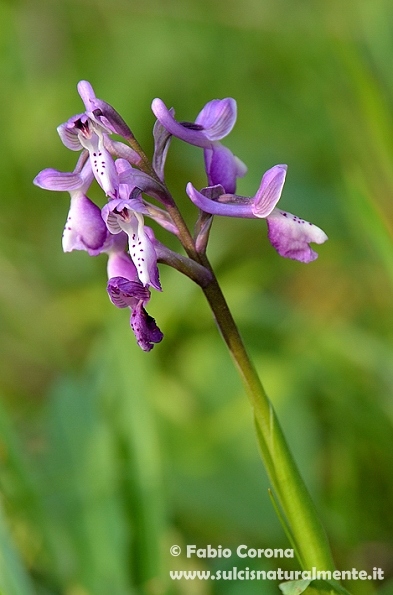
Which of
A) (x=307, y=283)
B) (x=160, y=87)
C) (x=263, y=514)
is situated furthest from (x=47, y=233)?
(x=263, y=514)

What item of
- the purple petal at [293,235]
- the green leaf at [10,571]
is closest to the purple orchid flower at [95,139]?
the purple petal at [293,235]

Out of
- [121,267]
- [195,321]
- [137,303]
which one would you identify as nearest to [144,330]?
[137,303]

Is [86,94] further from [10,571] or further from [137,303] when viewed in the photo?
[10,571]

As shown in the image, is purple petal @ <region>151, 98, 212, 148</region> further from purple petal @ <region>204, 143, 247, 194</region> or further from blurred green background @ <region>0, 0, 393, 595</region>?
blurred green background @ <region>0, 0, 393, 595</region>

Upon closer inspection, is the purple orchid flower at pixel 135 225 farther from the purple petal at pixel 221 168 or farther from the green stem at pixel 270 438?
the purple petal at pixel 221 168

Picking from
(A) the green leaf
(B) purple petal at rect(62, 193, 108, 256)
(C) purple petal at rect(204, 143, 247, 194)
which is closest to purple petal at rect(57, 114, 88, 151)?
(B) purple petal at rect(62, 193, 108, 256)

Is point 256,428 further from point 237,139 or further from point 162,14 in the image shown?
point 162,14
